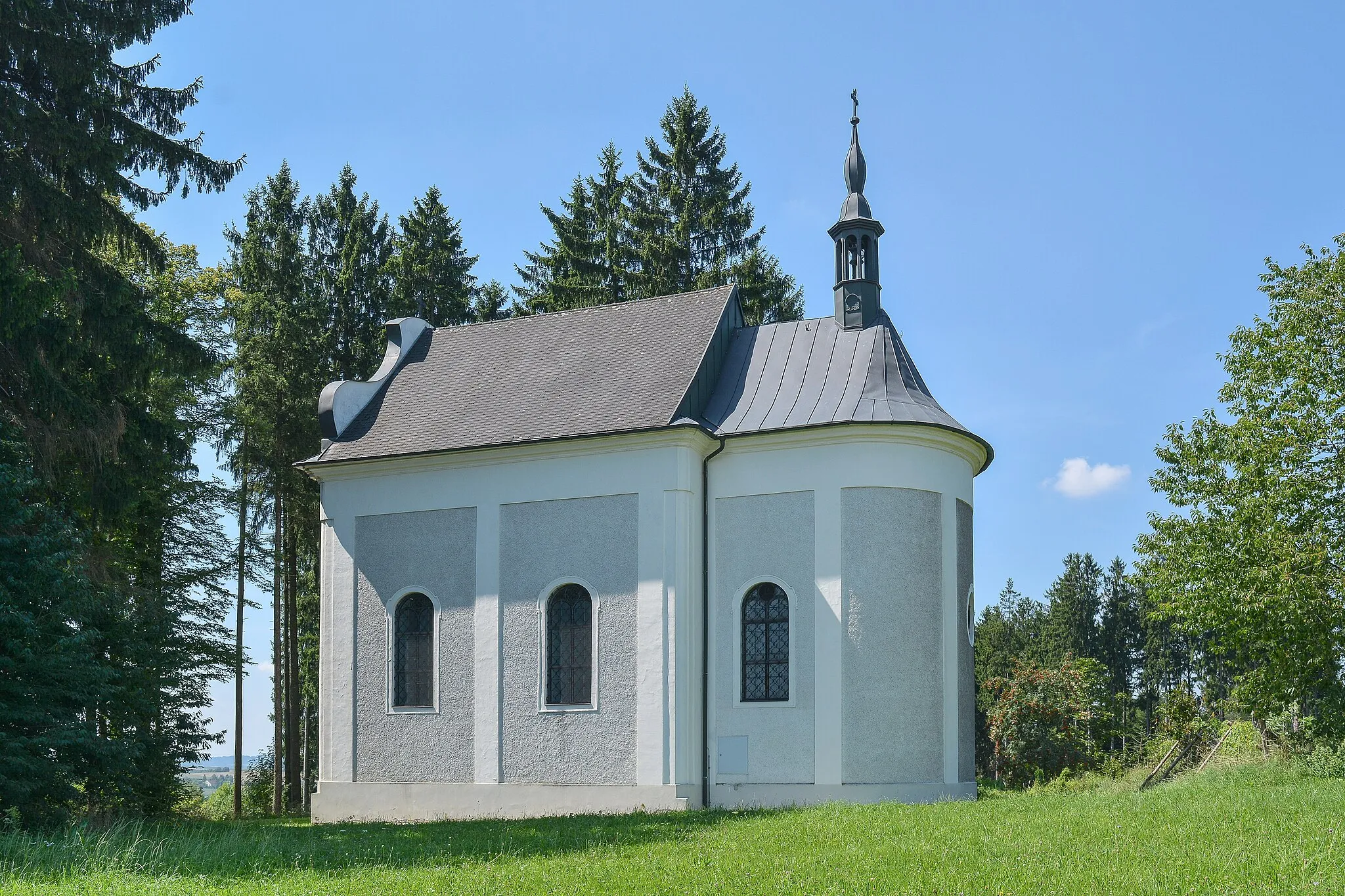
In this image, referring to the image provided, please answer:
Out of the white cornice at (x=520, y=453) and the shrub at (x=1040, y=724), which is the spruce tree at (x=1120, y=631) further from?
the white cornice at (x=520, y=453)

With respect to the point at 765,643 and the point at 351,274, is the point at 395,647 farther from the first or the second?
the point at 351,274

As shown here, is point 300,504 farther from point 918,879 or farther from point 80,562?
point 918,879

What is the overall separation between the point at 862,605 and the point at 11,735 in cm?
1081

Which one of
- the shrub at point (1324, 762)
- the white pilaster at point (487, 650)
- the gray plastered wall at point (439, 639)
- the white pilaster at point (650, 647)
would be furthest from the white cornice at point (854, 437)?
the shrub at point (1324, 762)

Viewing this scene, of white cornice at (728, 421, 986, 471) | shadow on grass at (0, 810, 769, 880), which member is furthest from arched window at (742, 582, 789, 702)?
shadow on grass at (0, 810, 769, 880)

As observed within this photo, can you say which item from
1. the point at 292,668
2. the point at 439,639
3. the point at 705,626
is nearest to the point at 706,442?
the point at 705,626

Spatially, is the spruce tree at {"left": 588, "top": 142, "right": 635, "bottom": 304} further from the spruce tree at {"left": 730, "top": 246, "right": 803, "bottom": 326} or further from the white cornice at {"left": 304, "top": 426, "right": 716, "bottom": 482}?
the white cornice at {"left": 304, "top": 426, "right": 716, "bottom": 482}

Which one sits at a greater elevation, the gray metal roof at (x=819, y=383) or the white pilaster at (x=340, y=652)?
the gray metal roof at (x=819, y=383)

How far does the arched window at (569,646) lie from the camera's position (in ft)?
60.8

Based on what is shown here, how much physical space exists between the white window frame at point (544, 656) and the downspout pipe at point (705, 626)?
A: 1.58m

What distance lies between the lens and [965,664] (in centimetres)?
1852

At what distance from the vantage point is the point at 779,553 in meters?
18.1

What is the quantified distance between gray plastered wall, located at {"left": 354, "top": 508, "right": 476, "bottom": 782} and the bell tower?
705cm

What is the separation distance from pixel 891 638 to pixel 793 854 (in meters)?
7.27
